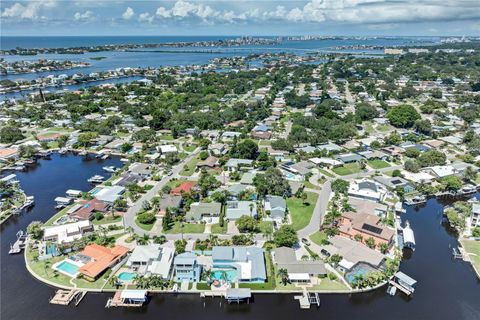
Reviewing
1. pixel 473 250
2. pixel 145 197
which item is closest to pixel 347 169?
pixel 473 250

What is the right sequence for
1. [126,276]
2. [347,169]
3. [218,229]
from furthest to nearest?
[347,169], [218,229], [126,276]

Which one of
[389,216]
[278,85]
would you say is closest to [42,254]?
[389,216]

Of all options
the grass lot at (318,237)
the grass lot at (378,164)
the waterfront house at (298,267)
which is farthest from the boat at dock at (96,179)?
the grass lot at (378,164)

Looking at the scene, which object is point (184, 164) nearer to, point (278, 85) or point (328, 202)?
point (328, 202)

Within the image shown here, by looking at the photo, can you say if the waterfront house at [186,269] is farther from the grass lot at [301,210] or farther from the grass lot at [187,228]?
the grass lot at [301,210]

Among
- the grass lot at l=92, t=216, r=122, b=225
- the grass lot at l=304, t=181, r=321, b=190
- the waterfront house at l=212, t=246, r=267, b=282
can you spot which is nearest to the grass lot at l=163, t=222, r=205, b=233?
the waterfront house at l=212, t=246, r=267, b=282

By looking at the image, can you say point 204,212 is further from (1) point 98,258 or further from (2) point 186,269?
(1) point 98,258
